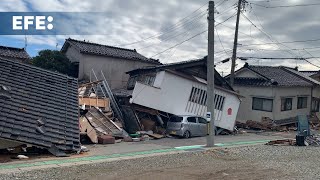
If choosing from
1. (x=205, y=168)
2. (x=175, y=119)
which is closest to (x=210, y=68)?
(x=175, y=119)

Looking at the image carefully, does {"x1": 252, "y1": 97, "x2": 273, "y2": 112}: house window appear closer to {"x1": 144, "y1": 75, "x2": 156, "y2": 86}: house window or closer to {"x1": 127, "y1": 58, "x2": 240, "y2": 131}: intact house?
{"x1": 127, "y1": 58, "x2": 240, "y2": 131}: intact house

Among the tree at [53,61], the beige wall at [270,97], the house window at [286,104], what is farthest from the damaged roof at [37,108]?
the house window at [286,104]

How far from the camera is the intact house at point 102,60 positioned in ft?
102

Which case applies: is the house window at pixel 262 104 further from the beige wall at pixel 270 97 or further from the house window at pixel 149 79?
the house window at pixel 149 79

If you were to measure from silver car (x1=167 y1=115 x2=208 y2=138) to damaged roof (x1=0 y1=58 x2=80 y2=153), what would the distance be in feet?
23.3

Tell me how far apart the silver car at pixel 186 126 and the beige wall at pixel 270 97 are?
31.5ft

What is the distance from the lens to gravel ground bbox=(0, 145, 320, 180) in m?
10.9

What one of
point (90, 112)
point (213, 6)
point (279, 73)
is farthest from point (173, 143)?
point (279, 73)

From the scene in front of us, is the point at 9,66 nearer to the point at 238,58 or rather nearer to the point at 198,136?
the point at 198,136

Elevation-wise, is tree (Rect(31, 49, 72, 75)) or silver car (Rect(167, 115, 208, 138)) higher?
tree (Rect(31, 49, 72, 75))

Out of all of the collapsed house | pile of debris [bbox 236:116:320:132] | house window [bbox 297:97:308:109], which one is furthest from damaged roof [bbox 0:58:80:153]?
house window [bbox 297:97:308:109]

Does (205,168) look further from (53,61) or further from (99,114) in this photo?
(53,61)

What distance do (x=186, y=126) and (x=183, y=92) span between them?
292cm

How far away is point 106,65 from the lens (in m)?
32.4
